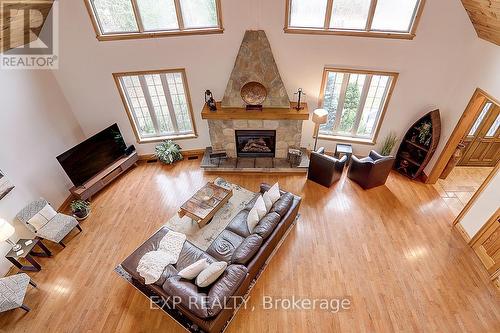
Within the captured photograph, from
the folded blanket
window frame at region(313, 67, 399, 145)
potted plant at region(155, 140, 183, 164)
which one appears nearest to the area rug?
the folded blanket

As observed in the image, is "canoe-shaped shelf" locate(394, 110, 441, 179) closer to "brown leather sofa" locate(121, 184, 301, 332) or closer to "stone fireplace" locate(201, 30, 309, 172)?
"stone fireplace" locate(201, 30, 309, 172)

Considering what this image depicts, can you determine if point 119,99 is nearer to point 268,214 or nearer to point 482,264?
point 268,214

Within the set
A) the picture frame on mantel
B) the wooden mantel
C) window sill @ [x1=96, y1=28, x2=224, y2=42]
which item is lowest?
the picture frame on mantel

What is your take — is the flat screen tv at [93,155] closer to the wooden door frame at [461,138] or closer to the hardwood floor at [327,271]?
the hardwood floor at [327,271]

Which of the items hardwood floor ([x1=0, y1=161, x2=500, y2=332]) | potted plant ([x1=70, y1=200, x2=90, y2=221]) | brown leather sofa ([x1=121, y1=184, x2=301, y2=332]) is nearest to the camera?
brown leather sofa ([x1=121, y1=184, x2=301, y2=332])

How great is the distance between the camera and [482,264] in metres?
4.31

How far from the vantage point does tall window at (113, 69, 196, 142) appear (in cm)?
590

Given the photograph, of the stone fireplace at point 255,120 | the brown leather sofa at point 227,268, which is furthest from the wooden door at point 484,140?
the brown leather sofa at point 227,268

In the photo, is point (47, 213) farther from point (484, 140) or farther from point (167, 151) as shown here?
point (484, 140)

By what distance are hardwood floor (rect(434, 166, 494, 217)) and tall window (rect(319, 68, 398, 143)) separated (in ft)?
6.31

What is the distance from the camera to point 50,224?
477 centimetres

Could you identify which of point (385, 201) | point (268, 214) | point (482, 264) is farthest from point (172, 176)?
point (482, 264)

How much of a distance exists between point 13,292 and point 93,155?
2935 millimetres

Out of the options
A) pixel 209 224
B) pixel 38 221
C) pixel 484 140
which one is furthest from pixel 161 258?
pixel 484 140
